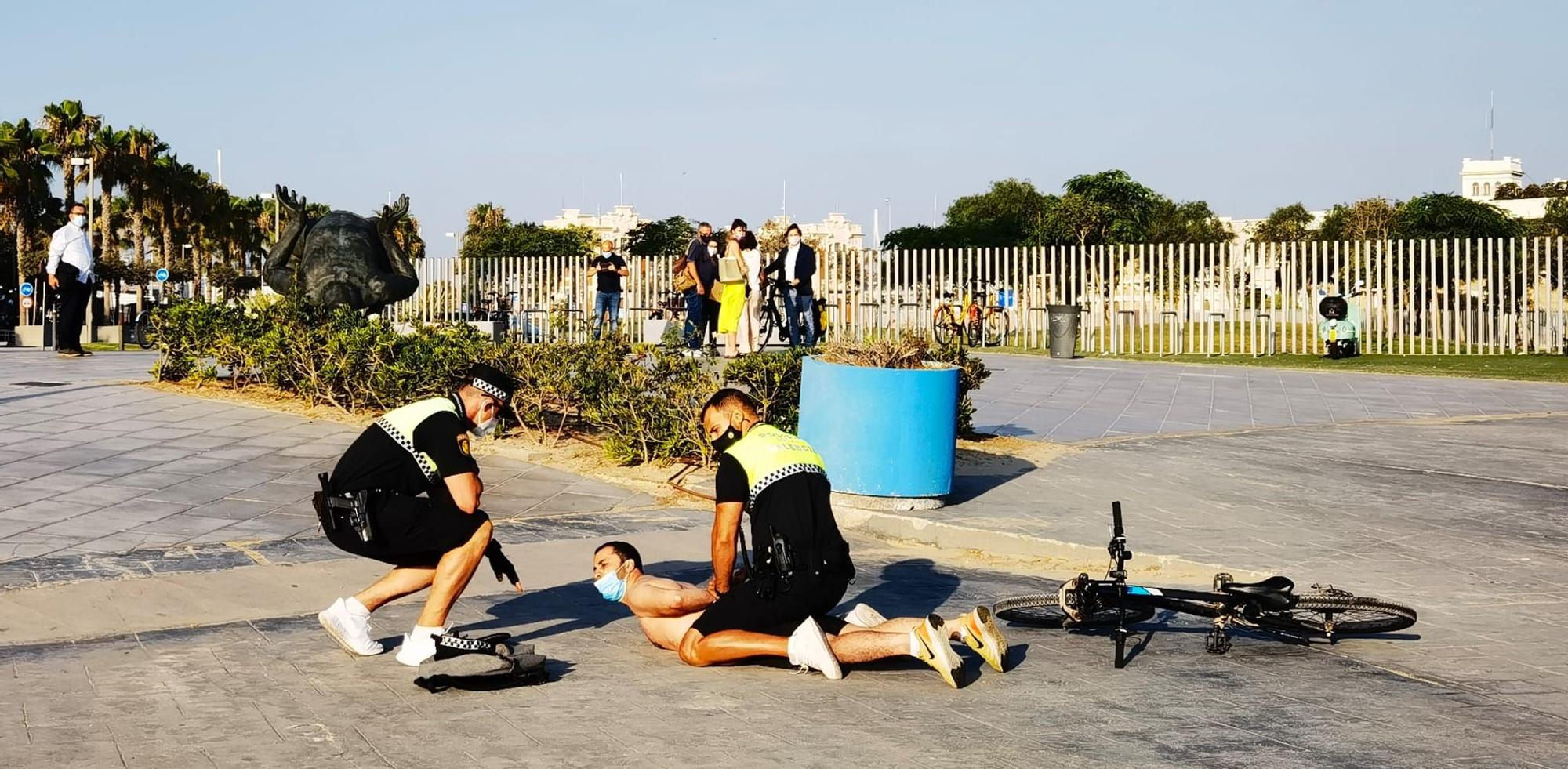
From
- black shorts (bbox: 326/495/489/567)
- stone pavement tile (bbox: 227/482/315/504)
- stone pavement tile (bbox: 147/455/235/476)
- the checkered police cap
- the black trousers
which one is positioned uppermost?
the black trousers

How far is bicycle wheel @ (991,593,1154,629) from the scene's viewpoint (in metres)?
7.64

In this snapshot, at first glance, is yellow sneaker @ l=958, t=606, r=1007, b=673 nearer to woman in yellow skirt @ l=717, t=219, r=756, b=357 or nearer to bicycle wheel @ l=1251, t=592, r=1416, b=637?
bicycle wheel @ l=1251, t=592, r=1416, b=637

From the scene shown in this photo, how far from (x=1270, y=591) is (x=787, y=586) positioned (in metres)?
2.22

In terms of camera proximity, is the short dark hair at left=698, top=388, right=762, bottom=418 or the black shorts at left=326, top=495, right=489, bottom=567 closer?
the black shorts at left=326, top=495, right=489, bottom=567

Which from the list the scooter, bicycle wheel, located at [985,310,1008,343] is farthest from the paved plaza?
bicycle wheel, located at [985,310,1008,343]

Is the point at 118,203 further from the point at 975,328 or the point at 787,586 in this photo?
the point at 787,586

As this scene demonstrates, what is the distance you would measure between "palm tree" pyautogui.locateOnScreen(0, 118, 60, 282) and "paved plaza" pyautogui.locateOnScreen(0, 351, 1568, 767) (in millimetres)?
42184

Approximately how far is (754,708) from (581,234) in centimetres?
11619

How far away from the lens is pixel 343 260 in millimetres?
18391

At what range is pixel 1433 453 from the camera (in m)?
14.7

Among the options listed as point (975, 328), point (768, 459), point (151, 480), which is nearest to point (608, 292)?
point (975, 328)

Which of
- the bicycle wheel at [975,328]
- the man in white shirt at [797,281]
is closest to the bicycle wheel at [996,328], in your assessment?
the bicycle wheel at [975,328]

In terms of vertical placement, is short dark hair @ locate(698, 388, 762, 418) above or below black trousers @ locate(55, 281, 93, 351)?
below

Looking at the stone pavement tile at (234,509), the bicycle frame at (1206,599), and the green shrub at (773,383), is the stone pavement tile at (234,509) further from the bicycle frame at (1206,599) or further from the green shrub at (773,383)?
the bicycle frame at (1206,599)
